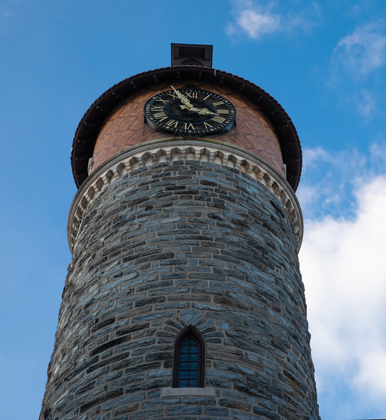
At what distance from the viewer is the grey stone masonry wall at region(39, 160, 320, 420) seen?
26.9 ft

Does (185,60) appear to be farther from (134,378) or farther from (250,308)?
(134,378)

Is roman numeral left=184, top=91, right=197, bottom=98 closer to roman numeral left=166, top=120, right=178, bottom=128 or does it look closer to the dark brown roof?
the dark brown roof

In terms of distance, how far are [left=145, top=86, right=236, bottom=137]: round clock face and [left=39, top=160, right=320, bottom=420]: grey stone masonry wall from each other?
1.23m

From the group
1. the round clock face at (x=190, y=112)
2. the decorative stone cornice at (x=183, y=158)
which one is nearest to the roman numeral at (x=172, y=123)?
the round clock face at (x=190, y=112)

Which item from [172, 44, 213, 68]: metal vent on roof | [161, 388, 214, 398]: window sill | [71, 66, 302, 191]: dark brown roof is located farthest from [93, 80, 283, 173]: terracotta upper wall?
[161, 388, 214, 398]: window sill

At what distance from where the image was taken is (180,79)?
14.9 meters

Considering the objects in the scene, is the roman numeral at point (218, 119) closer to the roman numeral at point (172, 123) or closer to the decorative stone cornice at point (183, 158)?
the roman numeral at point (172, 123)

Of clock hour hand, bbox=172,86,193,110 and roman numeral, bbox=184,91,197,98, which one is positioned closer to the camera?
clock hour hand, bbox=172,86,193,110

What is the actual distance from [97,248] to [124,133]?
3464mm

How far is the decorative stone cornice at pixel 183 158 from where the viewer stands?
12281 millimetres

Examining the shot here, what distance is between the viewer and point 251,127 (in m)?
14.0

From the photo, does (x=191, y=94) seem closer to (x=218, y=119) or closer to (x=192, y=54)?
(x=218, y=119)

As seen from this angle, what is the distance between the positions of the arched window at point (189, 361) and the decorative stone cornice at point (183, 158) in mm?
4279

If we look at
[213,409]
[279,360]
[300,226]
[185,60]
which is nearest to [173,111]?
[300,226]
